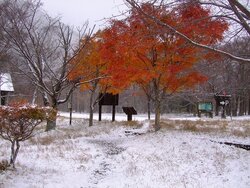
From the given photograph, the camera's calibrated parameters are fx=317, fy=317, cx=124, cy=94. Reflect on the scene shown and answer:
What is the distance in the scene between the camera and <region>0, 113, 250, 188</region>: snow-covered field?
8.22 m

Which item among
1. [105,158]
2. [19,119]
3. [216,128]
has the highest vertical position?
[19,119]

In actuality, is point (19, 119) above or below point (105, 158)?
above

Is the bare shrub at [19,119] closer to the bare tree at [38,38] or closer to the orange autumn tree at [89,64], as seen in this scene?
the bare tree at [38,38]

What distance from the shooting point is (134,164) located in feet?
32.9

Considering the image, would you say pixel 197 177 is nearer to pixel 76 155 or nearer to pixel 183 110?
pixel 76 155

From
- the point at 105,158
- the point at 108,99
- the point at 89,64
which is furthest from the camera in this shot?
the point at 108,99

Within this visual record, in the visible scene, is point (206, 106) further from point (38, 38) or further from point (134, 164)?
point (134, 164)

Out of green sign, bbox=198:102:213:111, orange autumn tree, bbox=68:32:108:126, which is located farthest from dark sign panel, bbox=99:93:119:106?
green sign, bbox=198:102:213:111

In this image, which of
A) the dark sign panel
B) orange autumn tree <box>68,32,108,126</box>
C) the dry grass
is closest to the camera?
the dry grass

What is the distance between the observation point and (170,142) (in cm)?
1273

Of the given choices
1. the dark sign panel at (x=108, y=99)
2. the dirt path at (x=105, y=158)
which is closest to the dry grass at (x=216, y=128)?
the dirt path at (x=105, y=158)

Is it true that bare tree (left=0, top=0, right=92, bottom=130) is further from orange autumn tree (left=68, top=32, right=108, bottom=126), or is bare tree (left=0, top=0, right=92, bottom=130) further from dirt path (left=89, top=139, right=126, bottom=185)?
dirt path (left=89, top=139, right=126, bottom=185)

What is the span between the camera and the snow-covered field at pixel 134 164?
27.0 ft

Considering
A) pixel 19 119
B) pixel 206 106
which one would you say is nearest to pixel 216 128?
pixel 19 119
